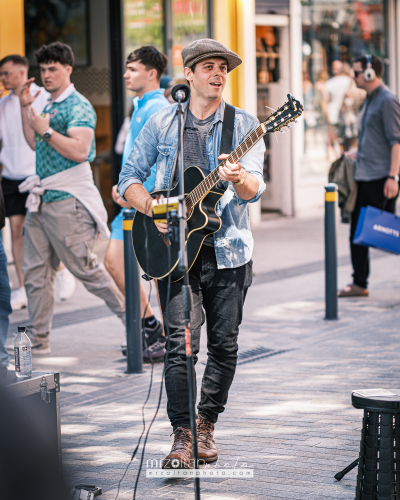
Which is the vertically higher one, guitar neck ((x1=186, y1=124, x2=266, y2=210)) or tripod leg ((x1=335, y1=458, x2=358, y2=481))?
guitar neck ((x1=186, y1=124, x2=266, y2=210))

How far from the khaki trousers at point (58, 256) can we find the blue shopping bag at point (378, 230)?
99.0 inches

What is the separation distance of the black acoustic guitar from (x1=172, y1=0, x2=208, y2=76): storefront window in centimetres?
937

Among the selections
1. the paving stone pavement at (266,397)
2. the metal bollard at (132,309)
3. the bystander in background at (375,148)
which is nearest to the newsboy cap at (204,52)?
the paving stone pavement at (266,397)

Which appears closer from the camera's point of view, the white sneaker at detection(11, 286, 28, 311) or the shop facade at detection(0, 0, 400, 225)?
the white sneaker at detection(11, 286, 28, 311)

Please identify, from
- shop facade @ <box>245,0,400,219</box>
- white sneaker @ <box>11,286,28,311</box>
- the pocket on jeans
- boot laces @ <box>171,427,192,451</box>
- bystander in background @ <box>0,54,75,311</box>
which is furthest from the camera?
shop facade @ <box>245,0,400,219</box>

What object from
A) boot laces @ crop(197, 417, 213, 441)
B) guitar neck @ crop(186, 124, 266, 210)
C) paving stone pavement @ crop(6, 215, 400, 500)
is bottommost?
paving stone pavement @ crop(6, 215, 400, 500)

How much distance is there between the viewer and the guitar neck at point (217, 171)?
383 centimetres

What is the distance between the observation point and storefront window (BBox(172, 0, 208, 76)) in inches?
526

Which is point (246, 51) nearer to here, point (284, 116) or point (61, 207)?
point (61, 207)

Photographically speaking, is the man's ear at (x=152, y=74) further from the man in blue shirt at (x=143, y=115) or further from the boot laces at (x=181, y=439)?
the boot laces at (x=181, y=439)

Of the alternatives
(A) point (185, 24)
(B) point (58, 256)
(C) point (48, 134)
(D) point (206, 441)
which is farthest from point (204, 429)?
(A) point (185, 24)

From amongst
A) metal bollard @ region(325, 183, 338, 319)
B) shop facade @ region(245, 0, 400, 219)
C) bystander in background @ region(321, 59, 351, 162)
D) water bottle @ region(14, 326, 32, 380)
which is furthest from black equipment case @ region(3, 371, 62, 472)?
bystander in background @ region(321, 59, 351, 162)

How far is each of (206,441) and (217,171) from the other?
1317 mm

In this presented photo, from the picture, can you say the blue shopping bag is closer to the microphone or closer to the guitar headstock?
the guitar headstock
